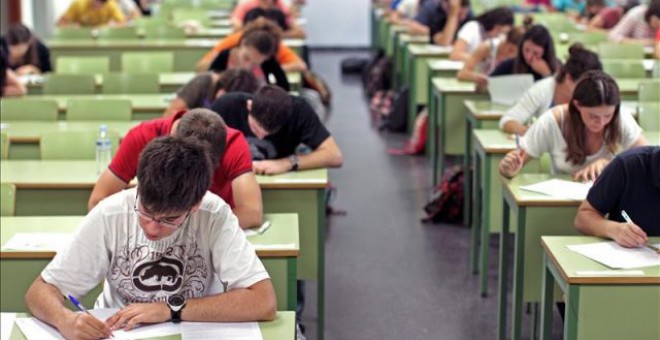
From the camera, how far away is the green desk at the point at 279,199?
486cm

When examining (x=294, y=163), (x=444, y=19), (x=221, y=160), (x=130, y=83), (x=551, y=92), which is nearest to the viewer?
(x=221, y=160)

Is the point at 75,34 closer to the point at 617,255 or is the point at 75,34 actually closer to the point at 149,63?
the point at 149,63

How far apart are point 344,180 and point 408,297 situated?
273 cm

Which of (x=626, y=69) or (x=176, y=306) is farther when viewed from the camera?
(x=626, y=69)

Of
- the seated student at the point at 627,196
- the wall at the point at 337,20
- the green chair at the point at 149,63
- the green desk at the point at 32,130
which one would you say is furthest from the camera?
the wall at the point at 337,20

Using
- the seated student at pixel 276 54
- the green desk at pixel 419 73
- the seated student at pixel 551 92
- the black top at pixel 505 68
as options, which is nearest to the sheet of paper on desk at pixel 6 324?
the seated student at pixel 551 92

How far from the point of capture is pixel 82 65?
859 centimetres

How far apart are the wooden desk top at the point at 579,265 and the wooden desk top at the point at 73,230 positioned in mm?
844

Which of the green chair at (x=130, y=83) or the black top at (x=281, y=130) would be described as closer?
the black top at (x=281, y=130)

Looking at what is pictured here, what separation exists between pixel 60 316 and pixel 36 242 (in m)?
0.98

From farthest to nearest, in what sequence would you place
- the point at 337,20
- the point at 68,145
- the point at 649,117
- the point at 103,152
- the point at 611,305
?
the point at 337,20 → the point at 649,117 → the point at 68,145 → the point at 103,152 → the point at 611,305

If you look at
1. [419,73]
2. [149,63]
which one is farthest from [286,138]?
[419,73]

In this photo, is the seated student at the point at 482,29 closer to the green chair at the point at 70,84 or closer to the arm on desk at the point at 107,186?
the green chair at the point at 70,84

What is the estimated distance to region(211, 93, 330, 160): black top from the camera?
502 centimetres
